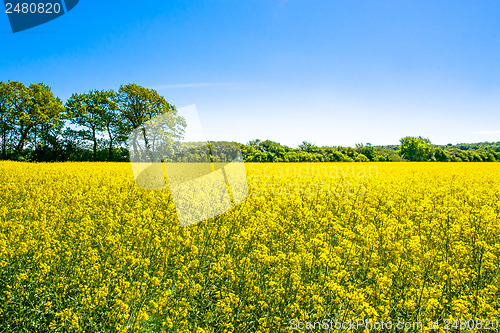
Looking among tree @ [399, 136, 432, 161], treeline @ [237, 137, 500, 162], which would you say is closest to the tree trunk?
treeline @ [237, 137, 500, 162]

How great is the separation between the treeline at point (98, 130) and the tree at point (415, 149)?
72.3 ft

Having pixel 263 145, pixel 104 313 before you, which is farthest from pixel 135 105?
pixel 104 313

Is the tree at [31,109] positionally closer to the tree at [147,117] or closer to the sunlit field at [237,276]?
the tree at [147,117]

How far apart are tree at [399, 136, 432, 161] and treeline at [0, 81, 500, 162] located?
22.1 m

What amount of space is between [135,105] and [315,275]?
44823 millimetres

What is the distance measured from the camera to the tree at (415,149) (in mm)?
62506

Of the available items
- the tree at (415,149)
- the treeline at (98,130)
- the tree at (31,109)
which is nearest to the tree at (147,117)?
the treeline at (98,130)

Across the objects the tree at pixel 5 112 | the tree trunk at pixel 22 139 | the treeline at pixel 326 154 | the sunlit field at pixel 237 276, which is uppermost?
the tree at pixel 5 112

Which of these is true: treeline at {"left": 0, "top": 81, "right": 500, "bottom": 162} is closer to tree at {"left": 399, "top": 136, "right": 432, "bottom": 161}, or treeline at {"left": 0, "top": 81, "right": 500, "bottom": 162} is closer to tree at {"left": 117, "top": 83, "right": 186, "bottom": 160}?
tree at {"left": 117, "top": 83, "right": 186, "bottom": 160}

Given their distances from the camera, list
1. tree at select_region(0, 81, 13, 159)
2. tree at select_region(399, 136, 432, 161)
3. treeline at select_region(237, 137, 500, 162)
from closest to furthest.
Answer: tree at select_region(0, 81, 13, 159) < treeline at select_region(237, 137, 500, 162) < tree at select_region(399, 136, 432, 161)

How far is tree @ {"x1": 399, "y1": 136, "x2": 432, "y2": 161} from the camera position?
6251 centimetres

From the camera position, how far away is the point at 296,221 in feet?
21.9

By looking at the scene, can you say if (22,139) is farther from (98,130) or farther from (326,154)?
(326,154)

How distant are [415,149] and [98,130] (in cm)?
7402
